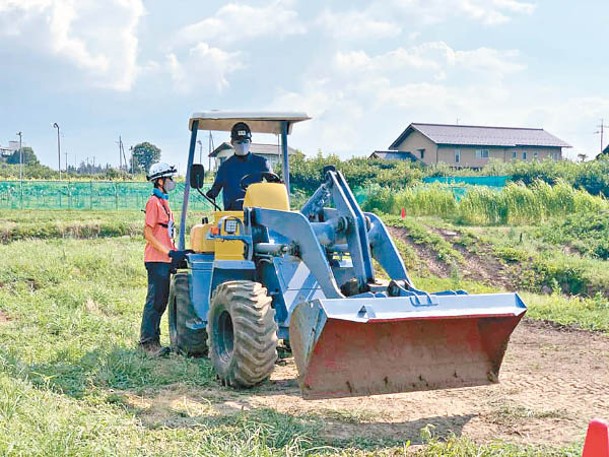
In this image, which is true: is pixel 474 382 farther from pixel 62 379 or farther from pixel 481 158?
pixel 481 158

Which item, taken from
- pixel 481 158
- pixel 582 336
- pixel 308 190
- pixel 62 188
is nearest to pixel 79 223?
pixel 62 188

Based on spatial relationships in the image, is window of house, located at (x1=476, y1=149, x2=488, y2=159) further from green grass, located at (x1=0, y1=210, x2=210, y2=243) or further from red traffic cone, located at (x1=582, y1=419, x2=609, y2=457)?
red traffic cone, located at (x1=582, y1=419, x2=609, y2=457)

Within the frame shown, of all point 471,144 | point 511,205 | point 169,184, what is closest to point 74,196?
point 511,205

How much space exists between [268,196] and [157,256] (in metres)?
1.60

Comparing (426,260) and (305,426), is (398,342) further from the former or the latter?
(426,260)

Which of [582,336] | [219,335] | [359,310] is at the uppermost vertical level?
[359,310]

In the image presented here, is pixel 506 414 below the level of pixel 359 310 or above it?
below

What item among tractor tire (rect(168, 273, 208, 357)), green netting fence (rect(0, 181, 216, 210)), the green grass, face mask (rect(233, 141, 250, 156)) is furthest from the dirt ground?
green netting fence (rect(0, 181, 216, 210))

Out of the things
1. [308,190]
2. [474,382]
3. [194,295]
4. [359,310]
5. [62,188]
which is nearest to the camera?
[359,310]

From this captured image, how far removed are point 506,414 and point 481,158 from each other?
58403mm

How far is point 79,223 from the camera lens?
26516mm

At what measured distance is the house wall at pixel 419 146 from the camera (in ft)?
203

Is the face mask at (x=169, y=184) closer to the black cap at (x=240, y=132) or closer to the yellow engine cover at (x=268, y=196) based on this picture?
the black cap at (x=240, y=132)

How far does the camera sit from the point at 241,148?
818cm
